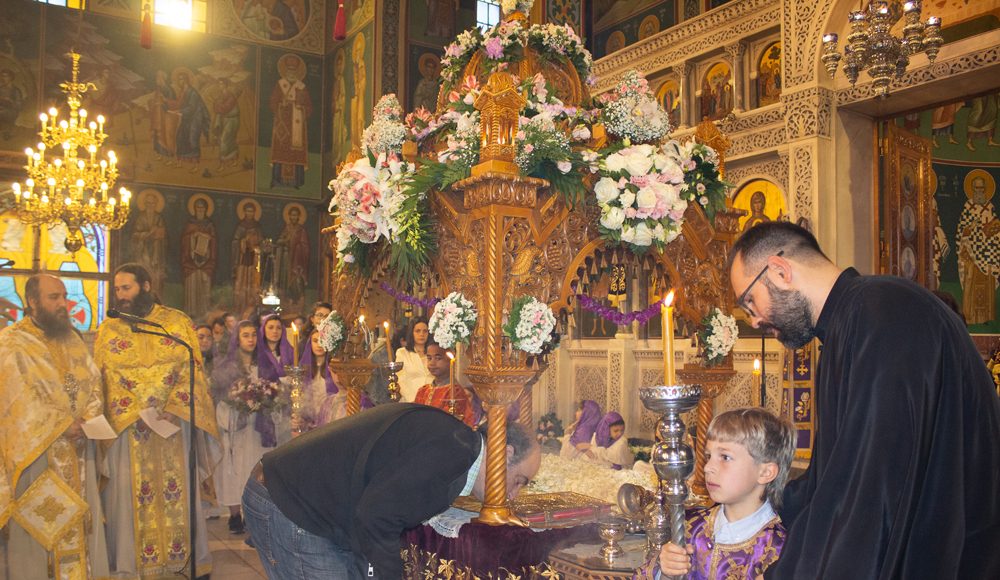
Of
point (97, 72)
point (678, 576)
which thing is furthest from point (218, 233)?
point (678, 576)

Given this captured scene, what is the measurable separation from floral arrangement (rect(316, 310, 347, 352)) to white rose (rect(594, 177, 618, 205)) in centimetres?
209

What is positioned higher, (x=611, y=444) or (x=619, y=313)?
(x=619, y=313)

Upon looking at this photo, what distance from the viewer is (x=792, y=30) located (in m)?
9.32

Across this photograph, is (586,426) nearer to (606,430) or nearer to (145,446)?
(606,430)

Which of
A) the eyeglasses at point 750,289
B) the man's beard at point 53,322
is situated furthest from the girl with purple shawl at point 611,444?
the eyeglasses at point 750,289

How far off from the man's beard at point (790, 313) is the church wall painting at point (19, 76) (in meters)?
15.4

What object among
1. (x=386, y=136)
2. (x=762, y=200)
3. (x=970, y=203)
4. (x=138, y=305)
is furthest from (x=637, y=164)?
(x=970, y=203)

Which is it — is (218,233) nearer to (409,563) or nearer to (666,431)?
(409,563)

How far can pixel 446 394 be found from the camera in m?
5.76

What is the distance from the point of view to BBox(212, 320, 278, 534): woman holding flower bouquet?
27.7 ft

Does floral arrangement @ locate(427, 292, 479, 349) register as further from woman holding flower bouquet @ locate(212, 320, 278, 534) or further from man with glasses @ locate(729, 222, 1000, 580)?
woman holding flower bouquet @ locate(212, 320, 278, 534)

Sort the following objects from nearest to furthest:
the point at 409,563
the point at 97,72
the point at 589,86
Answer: the point at 409,563, the point at 589,86, the point at 97,72

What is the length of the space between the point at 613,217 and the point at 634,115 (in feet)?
1.85

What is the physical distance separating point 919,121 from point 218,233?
12287mm
